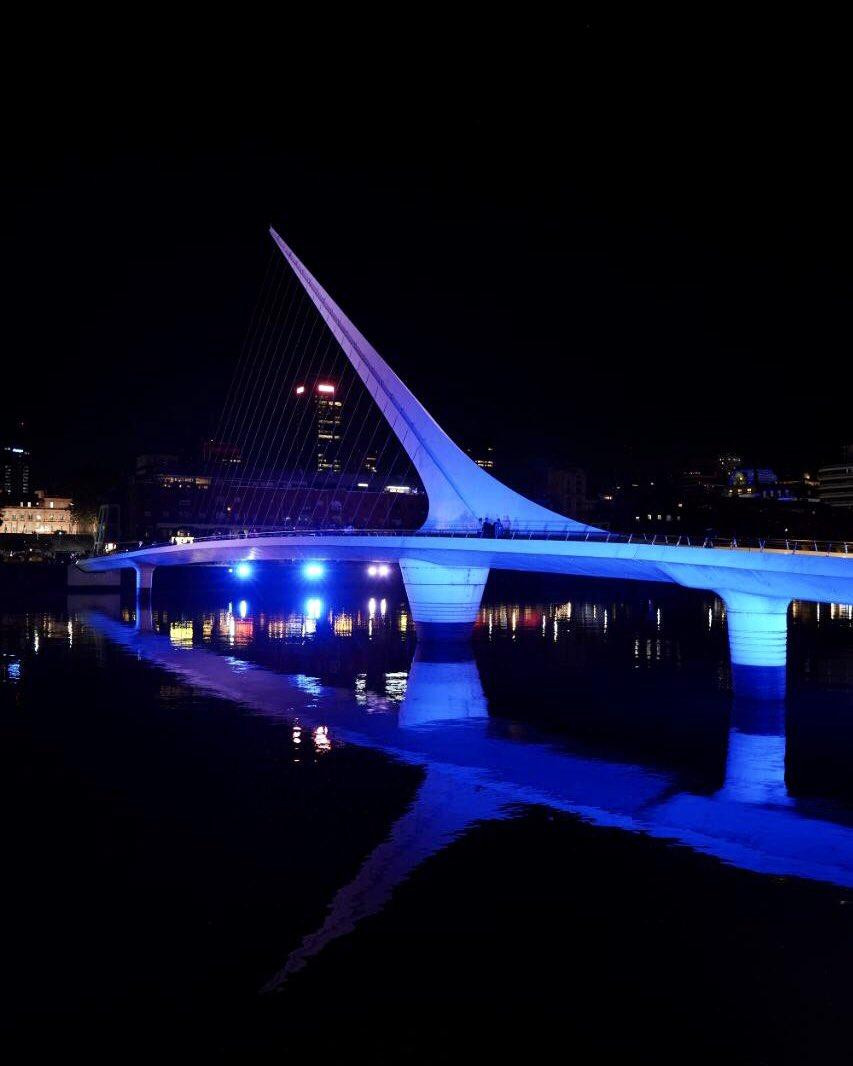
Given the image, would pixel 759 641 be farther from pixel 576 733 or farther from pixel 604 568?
pixel 576 733

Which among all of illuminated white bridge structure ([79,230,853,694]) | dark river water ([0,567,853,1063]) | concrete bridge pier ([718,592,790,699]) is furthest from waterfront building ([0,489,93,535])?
concrete bridge pier ([718,592,790,699])

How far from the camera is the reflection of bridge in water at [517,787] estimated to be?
40.1 ft

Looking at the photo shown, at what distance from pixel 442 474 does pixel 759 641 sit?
13.4 m

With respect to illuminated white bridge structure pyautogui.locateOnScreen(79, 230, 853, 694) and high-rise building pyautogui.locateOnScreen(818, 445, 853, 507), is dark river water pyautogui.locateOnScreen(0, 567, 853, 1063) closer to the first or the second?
illuminated white bridge structure pyautogui.locateOnScreen(79, 230, 853, 694)

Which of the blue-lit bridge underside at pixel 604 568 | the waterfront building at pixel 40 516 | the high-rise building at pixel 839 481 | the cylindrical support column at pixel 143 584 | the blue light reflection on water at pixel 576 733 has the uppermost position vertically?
the high-rise building at pixel 839 481

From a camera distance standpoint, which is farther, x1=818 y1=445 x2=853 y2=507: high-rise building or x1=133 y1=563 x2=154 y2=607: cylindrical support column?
x1=818 y1=445 x2=853 y2=507: high-rise building

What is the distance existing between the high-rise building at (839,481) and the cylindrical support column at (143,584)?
9178 centimetres

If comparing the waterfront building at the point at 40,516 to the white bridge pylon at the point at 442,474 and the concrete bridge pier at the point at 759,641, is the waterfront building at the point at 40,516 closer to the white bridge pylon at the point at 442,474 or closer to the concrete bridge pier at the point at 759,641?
the white bridge pylon at the point at 442,474

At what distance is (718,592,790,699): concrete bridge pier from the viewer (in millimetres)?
23266

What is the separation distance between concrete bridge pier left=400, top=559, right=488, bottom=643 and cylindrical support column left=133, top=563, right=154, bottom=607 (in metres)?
26.6

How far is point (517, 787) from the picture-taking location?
16.5 meters

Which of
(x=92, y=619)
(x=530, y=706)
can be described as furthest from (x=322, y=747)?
(x=92, y=619)

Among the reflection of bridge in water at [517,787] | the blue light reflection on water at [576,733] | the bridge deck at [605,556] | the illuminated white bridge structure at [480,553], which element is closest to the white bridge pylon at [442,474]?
the illuminated white bridge structure at [480,553]

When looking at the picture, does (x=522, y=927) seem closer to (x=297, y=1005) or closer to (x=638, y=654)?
(x=297, y=1005)
